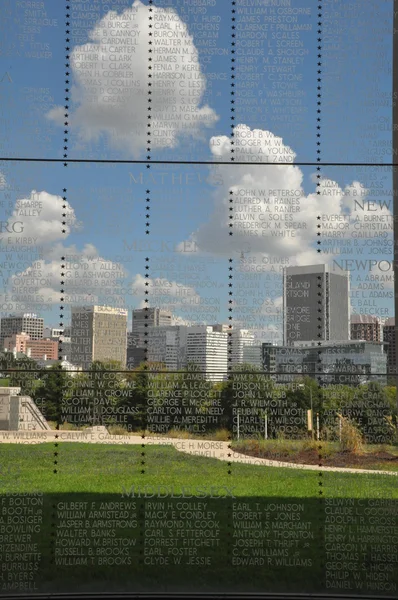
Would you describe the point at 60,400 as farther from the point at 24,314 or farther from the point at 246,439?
the point at 246,439

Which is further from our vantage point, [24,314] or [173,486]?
[173,486]

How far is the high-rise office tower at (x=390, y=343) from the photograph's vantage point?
4.77m

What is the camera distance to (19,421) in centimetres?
482

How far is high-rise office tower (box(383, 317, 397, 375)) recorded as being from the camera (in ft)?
15.7

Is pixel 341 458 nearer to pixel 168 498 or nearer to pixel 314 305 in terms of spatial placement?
pixel 314 305

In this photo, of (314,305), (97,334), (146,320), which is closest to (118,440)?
(97,334)

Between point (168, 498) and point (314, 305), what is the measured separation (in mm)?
1741

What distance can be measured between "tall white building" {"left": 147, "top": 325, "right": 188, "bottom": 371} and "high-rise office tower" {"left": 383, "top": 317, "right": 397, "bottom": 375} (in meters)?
1.43

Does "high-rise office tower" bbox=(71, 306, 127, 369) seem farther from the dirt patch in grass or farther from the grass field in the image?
the dirt patch in grass

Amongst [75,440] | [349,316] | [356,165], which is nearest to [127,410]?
[75,440]

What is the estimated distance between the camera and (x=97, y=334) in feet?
15.5

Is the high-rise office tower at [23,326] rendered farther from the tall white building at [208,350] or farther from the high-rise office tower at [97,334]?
the tall white building at [208,350]

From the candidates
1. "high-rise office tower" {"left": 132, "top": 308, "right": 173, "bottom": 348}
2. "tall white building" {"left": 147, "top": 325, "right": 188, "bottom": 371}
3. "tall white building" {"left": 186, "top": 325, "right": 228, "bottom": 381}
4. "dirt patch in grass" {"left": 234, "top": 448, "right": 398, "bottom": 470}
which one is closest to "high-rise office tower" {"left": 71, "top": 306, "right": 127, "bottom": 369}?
"high-rise office tower" {"left": 132, "top": 308, "right": 173, "bottom": 348}

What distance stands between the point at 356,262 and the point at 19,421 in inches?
104
